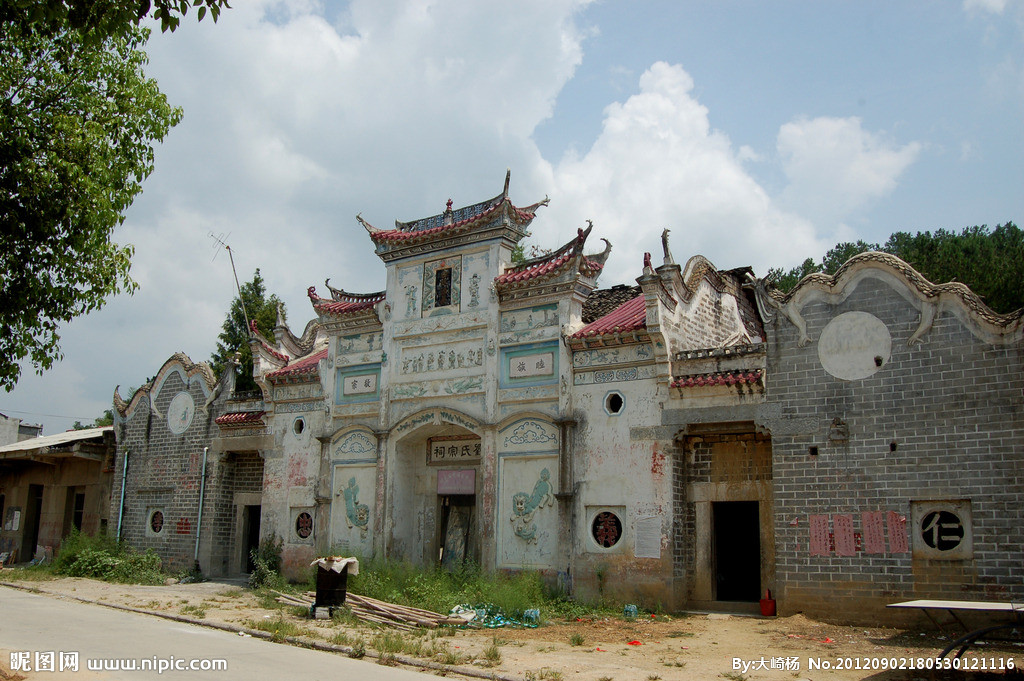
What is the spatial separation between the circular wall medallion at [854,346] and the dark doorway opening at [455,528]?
840 cm

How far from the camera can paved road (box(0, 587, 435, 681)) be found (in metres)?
Answer: 8.78

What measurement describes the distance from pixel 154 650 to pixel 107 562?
42.1 feet

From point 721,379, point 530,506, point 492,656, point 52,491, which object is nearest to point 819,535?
point 721,379

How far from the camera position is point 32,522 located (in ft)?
91.6

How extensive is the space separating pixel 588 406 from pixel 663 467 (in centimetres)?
196

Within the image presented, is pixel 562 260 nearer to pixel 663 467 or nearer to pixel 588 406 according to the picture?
pixel 588 406

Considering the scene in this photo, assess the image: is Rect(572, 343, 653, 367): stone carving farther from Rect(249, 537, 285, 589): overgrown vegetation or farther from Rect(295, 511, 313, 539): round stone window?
Rect(249, 537, 285, 589): overgrown vegetation

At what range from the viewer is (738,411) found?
14531 millimetres

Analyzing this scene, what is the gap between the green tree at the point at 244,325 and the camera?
112 feet

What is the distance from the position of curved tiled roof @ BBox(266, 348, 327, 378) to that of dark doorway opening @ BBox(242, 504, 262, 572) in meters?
3.81

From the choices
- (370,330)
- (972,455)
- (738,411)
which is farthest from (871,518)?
(370,330)

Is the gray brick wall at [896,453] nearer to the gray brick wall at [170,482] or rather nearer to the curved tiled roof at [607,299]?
the curved tiled roof at [607,299]

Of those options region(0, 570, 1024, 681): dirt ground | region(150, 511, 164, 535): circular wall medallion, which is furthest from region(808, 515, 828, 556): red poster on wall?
region(150, 511, 164, 535): circular wall medallion

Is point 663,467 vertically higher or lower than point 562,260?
lower
